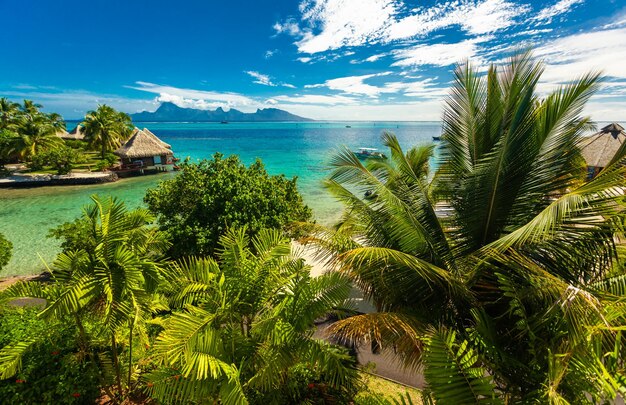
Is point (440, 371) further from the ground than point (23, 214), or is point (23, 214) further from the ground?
point (440, 371)

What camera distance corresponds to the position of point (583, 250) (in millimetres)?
3639

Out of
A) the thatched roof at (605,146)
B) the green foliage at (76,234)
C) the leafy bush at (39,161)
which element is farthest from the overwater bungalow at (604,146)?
the leafy bush at (39,161)

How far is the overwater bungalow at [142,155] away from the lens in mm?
34938

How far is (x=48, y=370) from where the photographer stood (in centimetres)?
462

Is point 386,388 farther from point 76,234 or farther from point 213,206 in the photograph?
point 76,234

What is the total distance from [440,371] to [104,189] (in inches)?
1335

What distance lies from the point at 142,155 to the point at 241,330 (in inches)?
1469

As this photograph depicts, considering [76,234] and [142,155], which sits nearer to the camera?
[76,234]

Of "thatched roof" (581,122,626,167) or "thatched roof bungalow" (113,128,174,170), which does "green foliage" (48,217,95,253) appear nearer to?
"thatched roof" (581,122,626,167)

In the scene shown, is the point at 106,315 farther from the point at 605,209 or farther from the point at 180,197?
the point at 180,197

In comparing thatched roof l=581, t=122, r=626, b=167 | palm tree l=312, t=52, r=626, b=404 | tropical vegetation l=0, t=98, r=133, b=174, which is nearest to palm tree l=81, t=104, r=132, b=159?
tropical vegetation l=0, t=98, r=133, b=174

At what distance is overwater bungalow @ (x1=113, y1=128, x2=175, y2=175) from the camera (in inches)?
1375

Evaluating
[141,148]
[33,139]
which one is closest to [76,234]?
[141,148]

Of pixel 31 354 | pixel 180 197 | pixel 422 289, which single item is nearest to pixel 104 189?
pixel 180 197
